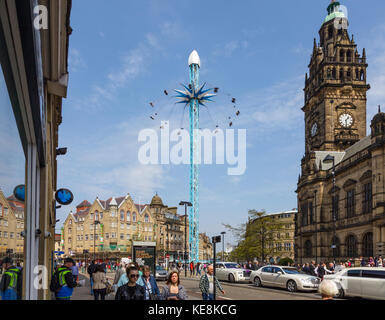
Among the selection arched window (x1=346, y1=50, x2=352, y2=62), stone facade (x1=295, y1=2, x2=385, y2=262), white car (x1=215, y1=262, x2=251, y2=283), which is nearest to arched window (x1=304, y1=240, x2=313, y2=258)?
stone facade (x1=295, y1=2, x2=385, y2=262)

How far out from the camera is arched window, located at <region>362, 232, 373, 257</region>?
4647cm

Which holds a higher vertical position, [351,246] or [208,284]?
[208,284]

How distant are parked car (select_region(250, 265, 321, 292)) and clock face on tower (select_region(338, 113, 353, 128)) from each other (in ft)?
159

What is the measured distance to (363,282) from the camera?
744 inches

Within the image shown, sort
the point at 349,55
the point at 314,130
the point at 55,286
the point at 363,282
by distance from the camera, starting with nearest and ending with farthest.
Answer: the point at 55,286, the point at 363,282, the point at 349,55, the point at 314,130

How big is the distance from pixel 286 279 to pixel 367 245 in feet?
89.0

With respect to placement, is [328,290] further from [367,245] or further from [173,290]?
[367,245]

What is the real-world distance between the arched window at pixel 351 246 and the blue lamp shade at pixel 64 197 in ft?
145

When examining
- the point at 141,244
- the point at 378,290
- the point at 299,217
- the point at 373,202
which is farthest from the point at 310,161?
the point at 378,290

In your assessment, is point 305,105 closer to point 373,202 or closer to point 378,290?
point 373,202

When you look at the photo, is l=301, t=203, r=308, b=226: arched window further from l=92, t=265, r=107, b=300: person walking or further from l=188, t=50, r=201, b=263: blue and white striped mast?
l=92, t=265, r=107, b=300: person walking

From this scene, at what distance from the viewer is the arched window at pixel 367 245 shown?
46469 millimetres

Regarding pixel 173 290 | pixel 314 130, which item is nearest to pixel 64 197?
pixel 173 290
